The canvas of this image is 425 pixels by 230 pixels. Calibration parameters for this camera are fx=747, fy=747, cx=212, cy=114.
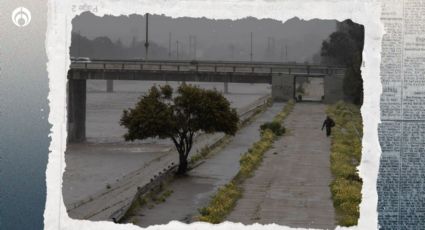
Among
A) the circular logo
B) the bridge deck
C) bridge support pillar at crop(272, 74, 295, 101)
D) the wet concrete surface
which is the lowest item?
the wet concrete surface

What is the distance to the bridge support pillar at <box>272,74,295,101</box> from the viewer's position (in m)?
42.0

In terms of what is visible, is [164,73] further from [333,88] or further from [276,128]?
[276,128]

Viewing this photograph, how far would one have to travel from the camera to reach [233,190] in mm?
14188

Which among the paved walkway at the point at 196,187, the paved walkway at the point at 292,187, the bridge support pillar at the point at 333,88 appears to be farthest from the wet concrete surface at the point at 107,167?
the bridge support pillar at the point at 333,88

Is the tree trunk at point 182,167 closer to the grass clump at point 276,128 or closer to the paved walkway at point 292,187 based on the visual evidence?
the paved walkway at point 292,187

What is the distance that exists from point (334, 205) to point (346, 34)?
122 ft

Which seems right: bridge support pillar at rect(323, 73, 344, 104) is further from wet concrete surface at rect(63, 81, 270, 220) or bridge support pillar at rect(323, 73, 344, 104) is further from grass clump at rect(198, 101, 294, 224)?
grass clump at rect(198, 101, 294, 224)

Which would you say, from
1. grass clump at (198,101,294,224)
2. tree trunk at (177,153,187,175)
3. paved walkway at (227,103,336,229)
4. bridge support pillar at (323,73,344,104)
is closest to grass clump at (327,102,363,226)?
paved walkway at (227,103,336,229)

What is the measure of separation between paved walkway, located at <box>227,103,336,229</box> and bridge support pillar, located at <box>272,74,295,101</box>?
1564 centimetres

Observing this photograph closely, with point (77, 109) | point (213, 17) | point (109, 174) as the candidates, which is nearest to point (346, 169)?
point (213, 17)

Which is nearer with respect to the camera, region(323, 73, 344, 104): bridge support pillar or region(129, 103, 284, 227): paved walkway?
region(129, 103, 284, 227): paved walkway

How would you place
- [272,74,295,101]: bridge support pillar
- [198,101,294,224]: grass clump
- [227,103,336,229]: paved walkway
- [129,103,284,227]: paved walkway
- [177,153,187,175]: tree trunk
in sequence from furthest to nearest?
1. [272,74,295,101]: bridge support pillar
2. [177,153,187,175]: tree trunk
3. [129,103,284,227]: paved walkway
4. [198,101,294,224]: grass clump
5. [227,103,336,229]: paved walkway

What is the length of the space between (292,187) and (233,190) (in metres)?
1.44

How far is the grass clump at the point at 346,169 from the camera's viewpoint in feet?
37.0
